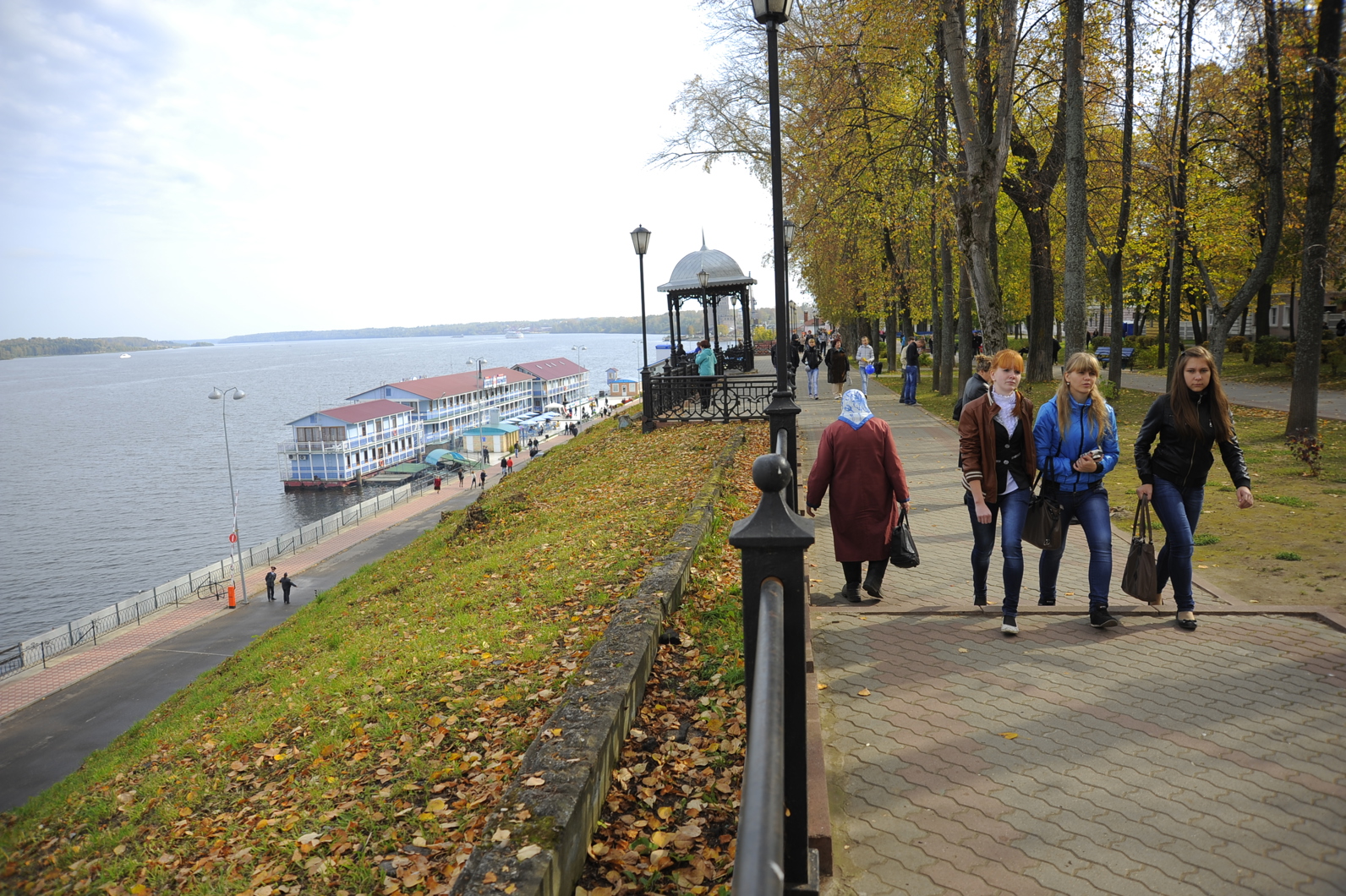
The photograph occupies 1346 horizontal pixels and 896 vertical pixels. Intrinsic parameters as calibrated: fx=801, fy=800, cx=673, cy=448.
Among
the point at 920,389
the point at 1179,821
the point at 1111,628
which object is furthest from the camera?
the point at 920,389

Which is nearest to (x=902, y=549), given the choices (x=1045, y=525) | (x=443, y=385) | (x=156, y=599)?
(x=1045, y=525)

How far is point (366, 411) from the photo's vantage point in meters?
62.7

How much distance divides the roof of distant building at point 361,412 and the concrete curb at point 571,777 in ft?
189

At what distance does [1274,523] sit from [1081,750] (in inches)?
249

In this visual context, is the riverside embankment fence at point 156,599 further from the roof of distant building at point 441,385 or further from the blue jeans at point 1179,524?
the roof of distant building at point 441,385

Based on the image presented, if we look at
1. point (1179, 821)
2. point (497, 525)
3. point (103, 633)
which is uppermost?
point (1179, 821)

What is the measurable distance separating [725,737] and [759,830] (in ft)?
11.4

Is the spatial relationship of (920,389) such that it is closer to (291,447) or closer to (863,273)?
(863,273)

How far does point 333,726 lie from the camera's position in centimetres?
577

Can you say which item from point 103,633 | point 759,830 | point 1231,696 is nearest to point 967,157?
point 1231,696

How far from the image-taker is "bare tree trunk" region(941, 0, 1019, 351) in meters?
13.8

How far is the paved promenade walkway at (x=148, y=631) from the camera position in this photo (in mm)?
21422

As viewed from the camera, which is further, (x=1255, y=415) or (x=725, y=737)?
(x=1255, y=415)

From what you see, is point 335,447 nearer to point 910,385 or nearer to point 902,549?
point 910,385
